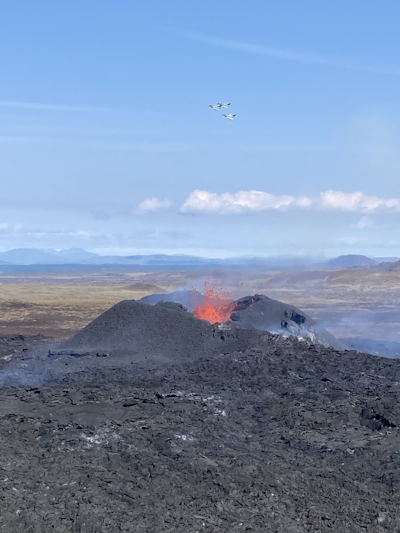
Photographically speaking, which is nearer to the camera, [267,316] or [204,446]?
[204,446]

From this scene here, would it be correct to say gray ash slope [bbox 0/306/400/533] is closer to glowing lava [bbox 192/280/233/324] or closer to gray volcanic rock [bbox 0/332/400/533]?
gray volcanic rock [bbox 0/332/400/533]

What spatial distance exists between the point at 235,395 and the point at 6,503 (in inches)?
360

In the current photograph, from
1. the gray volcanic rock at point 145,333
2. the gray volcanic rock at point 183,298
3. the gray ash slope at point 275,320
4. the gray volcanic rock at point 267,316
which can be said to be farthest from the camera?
the gray volcanic rock at point 183,298

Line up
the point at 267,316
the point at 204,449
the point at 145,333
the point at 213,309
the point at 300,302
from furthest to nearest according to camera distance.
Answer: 1. the point at 300,302
2. the point at 213,309
3. the point at 267,316
4. the point at 145,333
5. the point at 204,449

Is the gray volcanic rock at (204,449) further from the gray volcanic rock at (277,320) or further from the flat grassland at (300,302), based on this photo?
the flat grassland at (300,302)

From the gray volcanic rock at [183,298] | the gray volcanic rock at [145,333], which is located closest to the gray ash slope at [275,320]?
the gray volcanic rock at [183,298]

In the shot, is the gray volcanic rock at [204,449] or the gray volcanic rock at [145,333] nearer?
the gray volcanic rock at [204,449]

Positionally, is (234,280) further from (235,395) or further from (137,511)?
(137,511)

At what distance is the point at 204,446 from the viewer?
44.1 ft

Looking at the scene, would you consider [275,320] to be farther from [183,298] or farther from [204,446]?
[204,446]

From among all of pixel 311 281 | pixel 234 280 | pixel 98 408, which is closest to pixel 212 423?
pixel 98 408

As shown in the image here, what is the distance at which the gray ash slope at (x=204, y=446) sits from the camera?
10089 mm

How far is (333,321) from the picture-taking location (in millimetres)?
46344

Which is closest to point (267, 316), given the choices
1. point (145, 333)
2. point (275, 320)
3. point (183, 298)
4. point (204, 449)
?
point (275, 320)
